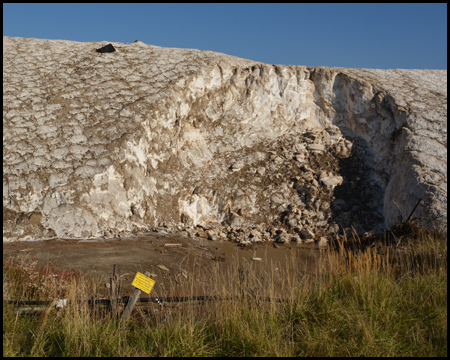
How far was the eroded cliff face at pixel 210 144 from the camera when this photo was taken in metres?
8.30

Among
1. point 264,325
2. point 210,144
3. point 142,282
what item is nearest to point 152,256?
point 142,282

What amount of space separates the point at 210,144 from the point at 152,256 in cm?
480

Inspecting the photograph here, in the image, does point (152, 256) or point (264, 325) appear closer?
point (264, 325)

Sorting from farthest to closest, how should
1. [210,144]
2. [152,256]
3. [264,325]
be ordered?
1. [210,144]
2. [152,256]
3. [264,325]

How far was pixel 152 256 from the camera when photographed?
22.8 feet

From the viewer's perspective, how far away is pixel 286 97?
12180 mm

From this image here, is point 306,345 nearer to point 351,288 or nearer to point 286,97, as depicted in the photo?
point 351,288

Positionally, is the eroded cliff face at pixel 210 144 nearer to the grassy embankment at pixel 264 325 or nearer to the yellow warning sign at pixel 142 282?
the grassy embankment at pixel 264 325

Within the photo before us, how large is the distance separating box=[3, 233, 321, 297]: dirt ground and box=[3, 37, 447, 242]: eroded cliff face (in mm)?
564

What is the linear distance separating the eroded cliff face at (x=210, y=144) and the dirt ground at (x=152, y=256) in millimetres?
564

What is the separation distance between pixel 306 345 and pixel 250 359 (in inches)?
23.1

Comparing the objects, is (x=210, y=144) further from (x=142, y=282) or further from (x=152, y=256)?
(x=142, y=282)

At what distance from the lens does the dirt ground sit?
19.6 ft

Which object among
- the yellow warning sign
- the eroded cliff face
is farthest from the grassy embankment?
the eroded cliff face
